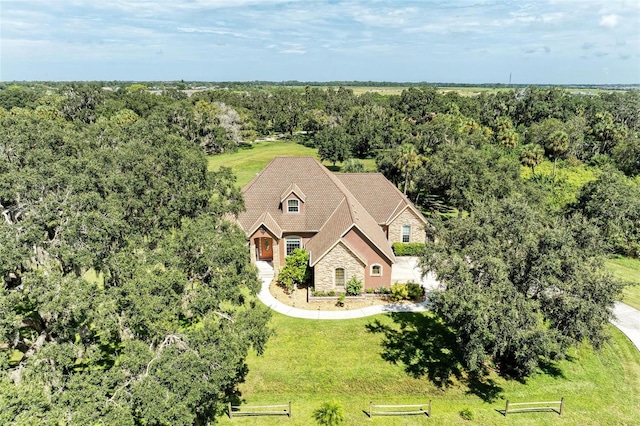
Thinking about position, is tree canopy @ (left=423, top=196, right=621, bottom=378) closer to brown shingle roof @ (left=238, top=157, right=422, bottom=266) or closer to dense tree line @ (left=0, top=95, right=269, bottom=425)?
dense tree line @ (left=0, top=95, right=269, bottom=425)

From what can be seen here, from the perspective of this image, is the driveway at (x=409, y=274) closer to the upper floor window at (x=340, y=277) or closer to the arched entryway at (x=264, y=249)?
the upper floor window at (x=340, y=277)

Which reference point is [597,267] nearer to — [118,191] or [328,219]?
[328,219]

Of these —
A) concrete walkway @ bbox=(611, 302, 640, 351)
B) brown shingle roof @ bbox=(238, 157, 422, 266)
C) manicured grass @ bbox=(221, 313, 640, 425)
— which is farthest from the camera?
brown shingle roof @ bbox=(238, 157, 422, 266)

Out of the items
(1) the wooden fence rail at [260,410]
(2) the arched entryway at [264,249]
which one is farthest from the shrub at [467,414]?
(2) the arched entryway at [264,249]

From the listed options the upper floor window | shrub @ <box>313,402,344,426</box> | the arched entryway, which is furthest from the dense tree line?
the arched entryway

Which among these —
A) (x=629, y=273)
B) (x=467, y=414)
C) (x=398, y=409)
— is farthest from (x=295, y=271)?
(x=629, y=273)

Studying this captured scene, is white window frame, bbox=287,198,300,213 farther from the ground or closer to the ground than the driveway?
farther from the ground
